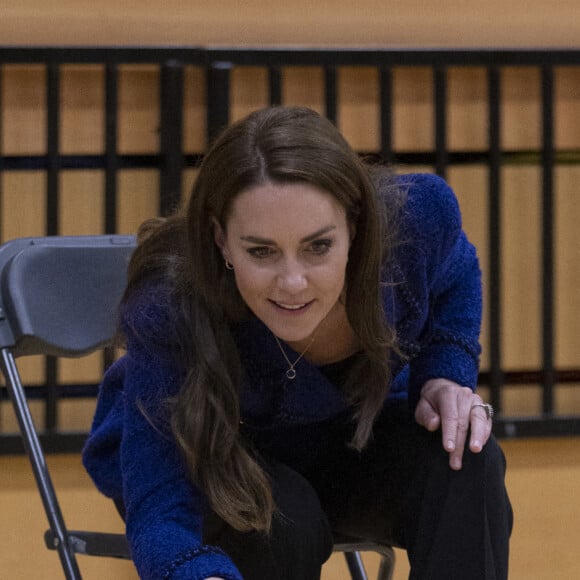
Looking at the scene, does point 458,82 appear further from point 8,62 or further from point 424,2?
point 8,62

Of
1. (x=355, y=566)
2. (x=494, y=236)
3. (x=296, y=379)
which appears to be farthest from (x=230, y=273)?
(x=494, y=236)

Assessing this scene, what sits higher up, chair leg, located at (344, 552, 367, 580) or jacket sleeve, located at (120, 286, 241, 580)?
jacket sleeve, located at (120, 286, 241, 580)

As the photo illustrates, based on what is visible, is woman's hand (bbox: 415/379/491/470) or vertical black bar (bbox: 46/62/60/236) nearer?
woman's hand (bbox: 415/379/491/470)

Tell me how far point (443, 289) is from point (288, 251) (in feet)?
1.26

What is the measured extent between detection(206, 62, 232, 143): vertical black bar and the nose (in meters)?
1.23

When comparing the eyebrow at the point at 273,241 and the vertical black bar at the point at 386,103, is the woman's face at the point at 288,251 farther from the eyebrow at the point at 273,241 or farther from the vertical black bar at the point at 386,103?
the vertical black bar at the point at 386,103

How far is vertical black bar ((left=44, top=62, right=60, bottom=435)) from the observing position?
2.45m

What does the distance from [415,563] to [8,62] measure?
1.46 metres

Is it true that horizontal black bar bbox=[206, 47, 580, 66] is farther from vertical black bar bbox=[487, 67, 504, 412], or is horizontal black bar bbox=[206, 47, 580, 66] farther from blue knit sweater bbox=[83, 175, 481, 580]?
blue knit sweater bbox=[83, 175, 481, 580]

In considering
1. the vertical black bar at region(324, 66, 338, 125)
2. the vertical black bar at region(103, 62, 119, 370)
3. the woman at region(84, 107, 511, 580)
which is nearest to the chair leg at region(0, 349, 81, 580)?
the woman at region(84, 107, 511, 580)

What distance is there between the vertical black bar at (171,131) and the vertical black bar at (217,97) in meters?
0.06

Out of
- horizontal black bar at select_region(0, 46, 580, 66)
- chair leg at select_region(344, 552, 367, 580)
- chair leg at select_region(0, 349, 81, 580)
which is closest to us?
chair leg at select_region(0, 349, 81, 580)

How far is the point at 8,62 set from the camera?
2414 mm

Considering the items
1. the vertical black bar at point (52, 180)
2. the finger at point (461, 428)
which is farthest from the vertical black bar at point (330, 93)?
the finger at point (461, 428)
